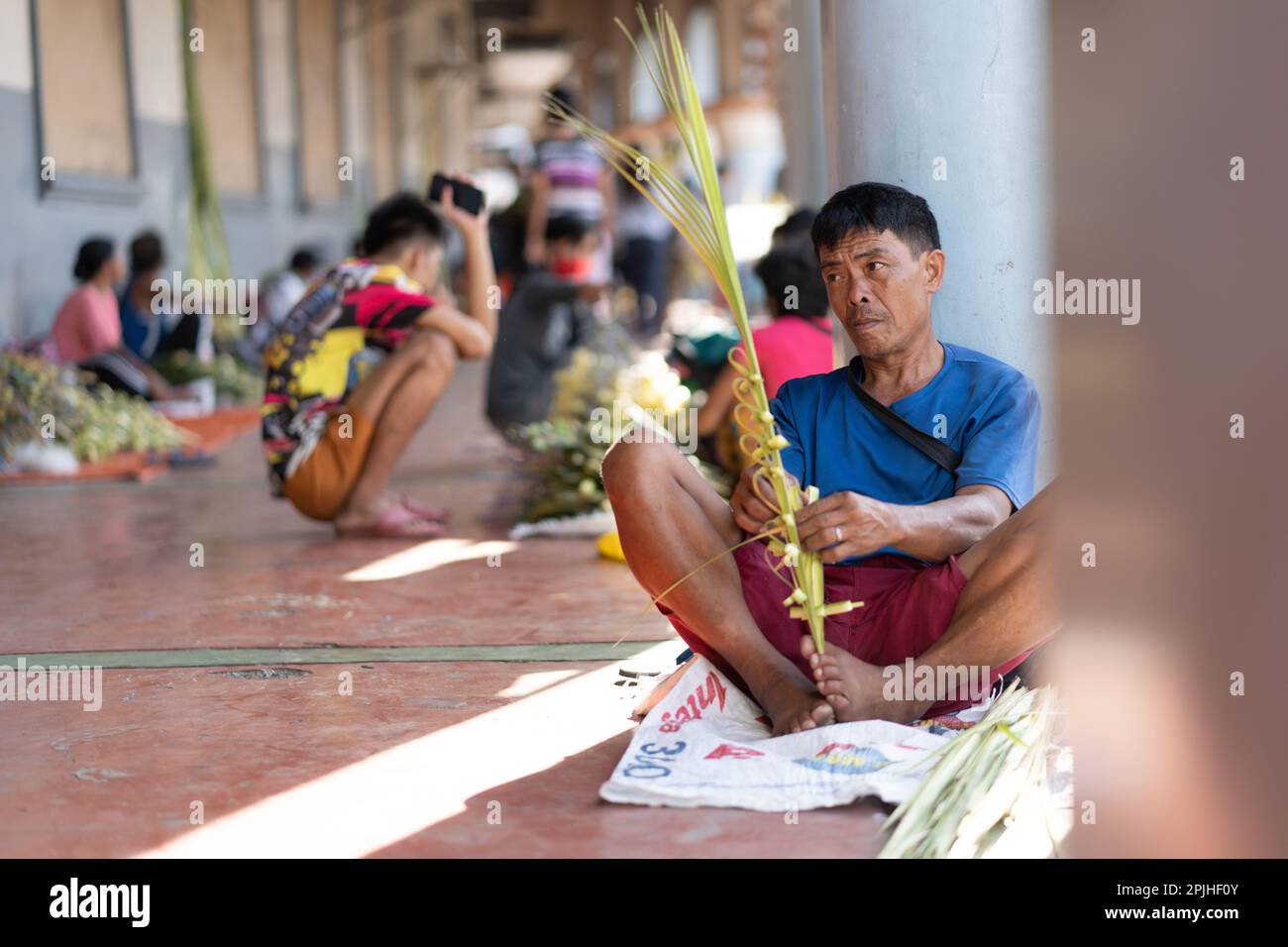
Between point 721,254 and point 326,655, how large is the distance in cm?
134

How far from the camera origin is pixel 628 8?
76.6 ft

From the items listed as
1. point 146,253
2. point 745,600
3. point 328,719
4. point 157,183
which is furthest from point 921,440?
point 157,183

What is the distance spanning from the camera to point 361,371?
4.92 m

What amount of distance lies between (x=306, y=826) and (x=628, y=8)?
22.6m

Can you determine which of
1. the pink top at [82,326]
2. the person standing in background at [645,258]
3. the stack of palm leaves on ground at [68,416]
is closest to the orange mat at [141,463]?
the stack of palm leaves on ground at [68,416]

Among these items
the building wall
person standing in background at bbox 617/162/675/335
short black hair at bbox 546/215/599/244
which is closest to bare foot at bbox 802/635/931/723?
short black hair at bbox 546/215/599/244

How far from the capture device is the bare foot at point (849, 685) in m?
2.38

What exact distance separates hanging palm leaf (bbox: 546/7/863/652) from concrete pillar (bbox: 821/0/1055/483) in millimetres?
620

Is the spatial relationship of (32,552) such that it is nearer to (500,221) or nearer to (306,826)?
(306,826)
